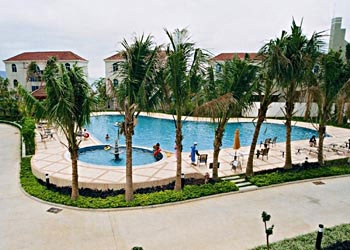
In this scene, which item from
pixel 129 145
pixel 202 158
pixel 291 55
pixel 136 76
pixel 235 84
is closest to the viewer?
pixel 136 76

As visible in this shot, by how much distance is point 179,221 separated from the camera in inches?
353

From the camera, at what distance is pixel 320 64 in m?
13.0

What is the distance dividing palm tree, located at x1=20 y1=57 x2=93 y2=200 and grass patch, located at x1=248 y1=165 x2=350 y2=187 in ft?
26.6

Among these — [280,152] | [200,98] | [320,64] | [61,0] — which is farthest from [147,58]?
[280,152]

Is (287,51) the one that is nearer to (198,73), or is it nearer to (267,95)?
(267,95)

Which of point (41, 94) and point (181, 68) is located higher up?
point (181, 68)

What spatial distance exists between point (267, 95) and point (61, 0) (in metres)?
10.6

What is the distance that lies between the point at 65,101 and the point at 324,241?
902 centimetres

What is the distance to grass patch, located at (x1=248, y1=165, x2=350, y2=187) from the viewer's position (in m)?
12.3

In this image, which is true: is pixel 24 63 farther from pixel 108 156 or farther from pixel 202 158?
pixel 202 158

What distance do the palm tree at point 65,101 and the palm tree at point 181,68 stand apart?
313 cm

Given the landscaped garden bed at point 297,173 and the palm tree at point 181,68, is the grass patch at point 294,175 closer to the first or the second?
the landscaped garden bed at point 297,173

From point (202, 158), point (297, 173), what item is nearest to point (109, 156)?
point (202, 158)

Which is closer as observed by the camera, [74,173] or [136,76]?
[136,76]
